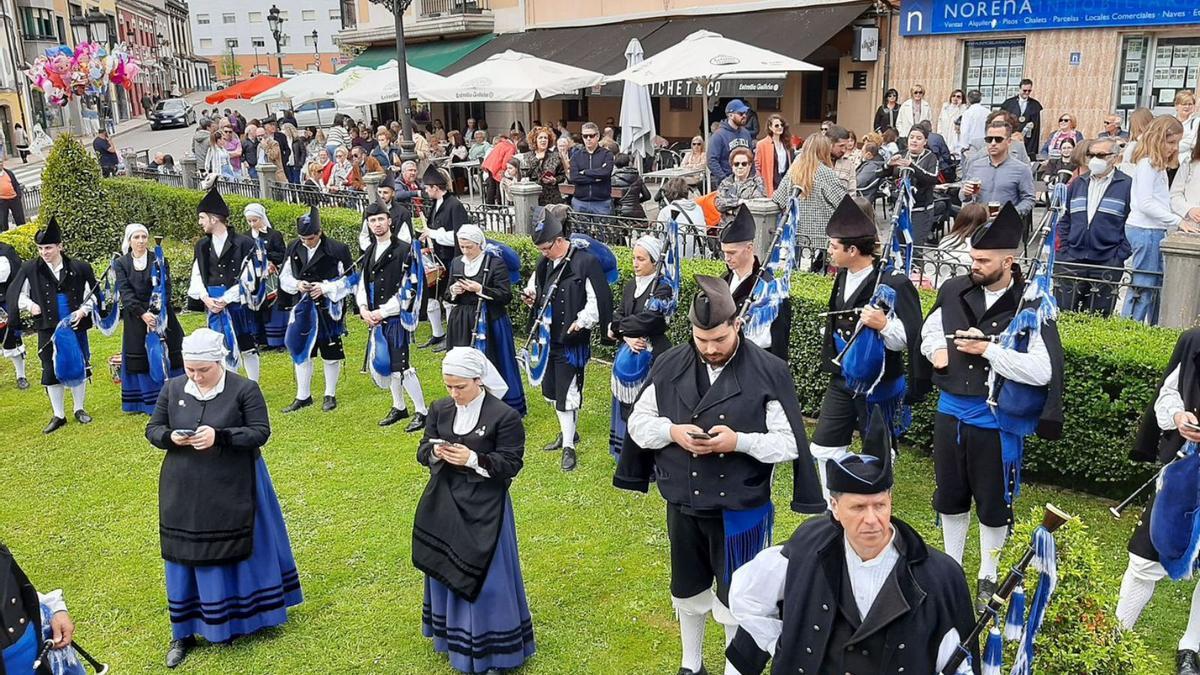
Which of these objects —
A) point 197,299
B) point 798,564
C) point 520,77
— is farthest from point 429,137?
point 798,564

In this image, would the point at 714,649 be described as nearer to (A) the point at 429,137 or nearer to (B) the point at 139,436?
(B) the point at 139,436

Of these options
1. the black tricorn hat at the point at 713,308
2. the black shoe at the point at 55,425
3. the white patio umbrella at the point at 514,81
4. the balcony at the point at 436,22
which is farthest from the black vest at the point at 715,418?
the balcony at the point at 436,22

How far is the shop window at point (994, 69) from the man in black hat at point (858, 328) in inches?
501

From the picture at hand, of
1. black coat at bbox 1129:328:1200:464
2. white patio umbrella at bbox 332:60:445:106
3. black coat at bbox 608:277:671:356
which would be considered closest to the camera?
black coat at bbox 1129:328:1200:464

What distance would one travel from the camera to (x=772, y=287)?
6.70 metres

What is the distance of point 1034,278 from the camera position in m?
5.15

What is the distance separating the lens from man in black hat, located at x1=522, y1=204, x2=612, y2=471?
7.97 metres

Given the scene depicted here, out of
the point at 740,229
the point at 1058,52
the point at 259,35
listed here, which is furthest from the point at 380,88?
the point at 259,35

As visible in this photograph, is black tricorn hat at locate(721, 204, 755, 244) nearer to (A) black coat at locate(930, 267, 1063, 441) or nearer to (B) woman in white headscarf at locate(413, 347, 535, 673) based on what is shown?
(A) black coat at locate(930, 267, 1063, 441)

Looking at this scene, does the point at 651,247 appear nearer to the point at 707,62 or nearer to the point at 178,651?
the point at 178,651

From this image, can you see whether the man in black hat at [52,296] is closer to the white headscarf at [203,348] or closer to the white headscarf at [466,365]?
the white headscarf at [203,348]

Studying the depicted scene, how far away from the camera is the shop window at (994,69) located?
17.1 metres

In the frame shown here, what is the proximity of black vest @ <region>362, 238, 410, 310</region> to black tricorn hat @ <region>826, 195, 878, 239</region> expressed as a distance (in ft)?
14.9

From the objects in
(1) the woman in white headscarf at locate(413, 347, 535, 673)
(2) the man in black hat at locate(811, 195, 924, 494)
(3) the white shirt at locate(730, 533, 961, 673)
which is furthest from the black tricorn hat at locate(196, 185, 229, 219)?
(3) the white shirt at locate(730, 533, 961, 673)
